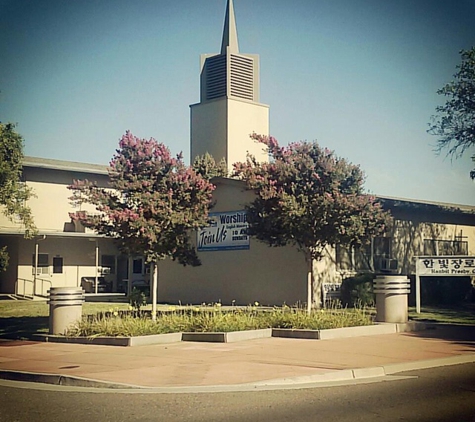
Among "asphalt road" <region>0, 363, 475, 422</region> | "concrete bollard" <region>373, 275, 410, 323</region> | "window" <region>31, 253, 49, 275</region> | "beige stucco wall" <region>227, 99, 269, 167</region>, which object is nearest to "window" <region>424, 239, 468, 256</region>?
"beige stucco wall" <region>227, 99, 269, 167</region>

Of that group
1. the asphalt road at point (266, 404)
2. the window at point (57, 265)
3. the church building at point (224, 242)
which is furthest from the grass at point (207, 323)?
the window at point (57, 265)

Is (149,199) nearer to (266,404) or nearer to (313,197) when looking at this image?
(313,197)

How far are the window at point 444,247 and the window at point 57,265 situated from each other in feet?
66.9

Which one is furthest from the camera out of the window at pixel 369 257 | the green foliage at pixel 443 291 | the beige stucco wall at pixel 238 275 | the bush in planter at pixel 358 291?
the green foliage at pixel 443 291

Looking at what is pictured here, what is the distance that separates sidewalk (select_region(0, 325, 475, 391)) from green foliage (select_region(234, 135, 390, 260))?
17.4 ft

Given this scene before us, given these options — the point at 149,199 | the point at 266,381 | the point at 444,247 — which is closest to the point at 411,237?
the point at 444,247

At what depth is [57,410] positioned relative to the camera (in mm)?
9516

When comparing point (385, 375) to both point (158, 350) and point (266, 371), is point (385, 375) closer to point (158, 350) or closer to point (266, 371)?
point (266, 371)

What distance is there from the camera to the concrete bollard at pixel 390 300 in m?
19.6

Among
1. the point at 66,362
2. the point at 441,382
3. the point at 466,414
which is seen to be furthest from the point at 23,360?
the point at 466,414

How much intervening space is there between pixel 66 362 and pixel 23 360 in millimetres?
1147

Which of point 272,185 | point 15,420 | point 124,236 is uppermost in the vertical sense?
point 272,185

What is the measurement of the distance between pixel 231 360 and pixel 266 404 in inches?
157

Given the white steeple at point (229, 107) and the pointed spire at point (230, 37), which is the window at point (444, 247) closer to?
the white steeple at point (229, 107)
